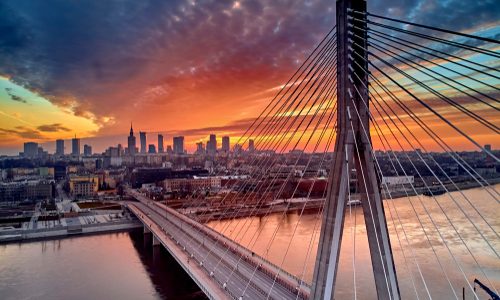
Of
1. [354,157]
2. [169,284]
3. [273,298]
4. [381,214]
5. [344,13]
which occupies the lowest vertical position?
[169,284]

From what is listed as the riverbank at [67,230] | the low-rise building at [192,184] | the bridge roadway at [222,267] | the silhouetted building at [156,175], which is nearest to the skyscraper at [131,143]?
the silhouetted building at [156,175]

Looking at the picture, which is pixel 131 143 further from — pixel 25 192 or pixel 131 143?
pixel 25 192

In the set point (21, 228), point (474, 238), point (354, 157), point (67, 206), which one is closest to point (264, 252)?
point (474, 238)

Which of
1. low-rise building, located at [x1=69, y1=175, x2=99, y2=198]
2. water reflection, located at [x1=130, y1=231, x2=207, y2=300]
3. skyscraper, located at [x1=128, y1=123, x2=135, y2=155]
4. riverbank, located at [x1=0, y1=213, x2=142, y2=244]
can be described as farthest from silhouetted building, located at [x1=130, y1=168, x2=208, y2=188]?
skyscraper, located at [x1=128, y1=123, x2=135, y2=155]

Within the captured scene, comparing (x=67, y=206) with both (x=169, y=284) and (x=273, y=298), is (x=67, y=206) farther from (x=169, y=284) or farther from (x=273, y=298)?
Answer: (x=273, y=298)

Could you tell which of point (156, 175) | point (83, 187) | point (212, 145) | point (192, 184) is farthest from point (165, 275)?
point (212, 145)

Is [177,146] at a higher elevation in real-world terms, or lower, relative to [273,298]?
higher

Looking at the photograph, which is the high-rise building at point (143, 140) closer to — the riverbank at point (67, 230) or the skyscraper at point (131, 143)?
the skyscraper at point (131, 143)
